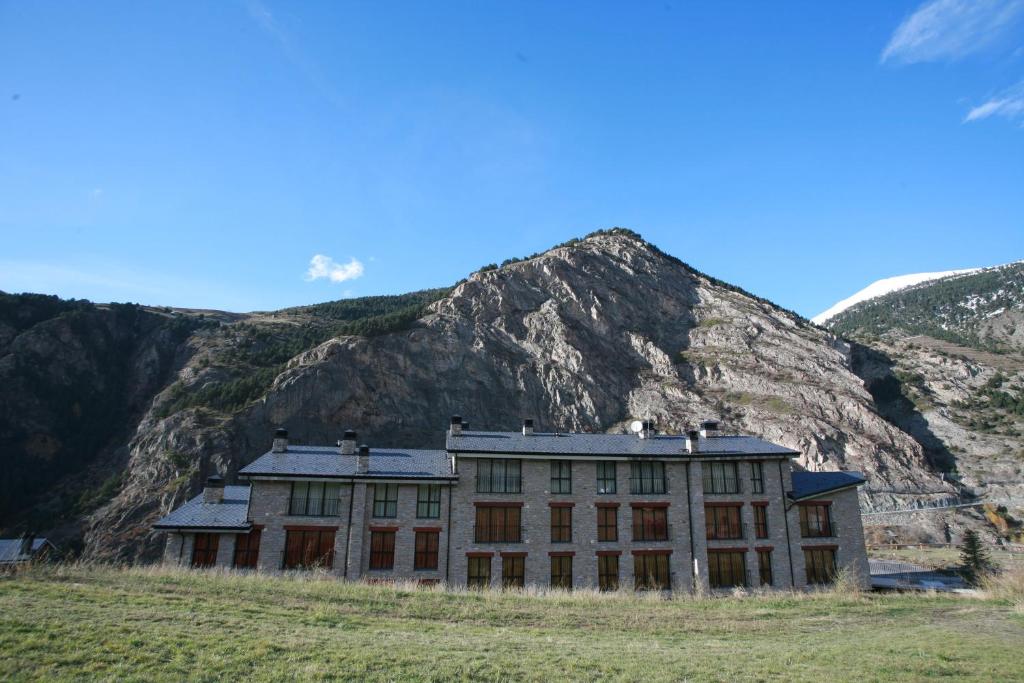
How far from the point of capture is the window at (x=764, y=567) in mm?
35531

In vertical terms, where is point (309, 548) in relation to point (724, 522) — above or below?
below

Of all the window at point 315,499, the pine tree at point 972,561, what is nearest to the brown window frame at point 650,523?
the window at point 315,499

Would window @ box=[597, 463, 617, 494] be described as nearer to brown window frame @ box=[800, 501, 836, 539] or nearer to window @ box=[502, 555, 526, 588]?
window @ box=[502, 555, 526, 588]

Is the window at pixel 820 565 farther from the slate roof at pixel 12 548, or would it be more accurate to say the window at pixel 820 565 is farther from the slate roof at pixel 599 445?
the slate roof at pixel 12 548

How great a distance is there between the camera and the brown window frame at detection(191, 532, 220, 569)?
3206cm

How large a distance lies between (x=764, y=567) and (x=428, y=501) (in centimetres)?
2025

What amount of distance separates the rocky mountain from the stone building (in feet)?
111

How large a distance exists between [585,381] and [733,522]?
5711 cm

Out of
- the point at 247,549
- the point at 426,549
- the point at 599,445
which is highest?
the point at 599,445

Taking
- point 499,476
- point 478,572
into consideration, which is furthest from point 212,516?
point 499,476

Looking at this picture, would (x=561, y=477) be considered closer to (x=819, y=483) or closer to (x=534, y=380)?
(x=819, y=483)

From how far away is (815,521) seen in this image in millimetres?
37125

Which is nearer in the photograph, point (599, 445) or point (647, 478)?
point (647, 478)

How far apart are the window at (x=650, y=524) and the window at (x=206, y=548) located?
2315 centimetres
